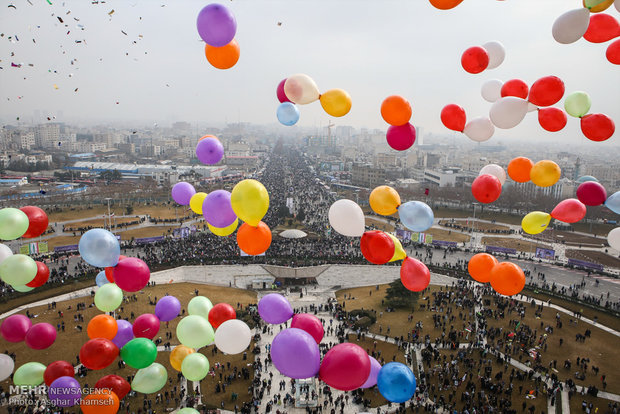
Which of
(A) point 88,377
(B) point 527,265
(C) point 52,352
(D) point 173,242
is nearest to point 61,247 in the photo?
(D) point 173,242

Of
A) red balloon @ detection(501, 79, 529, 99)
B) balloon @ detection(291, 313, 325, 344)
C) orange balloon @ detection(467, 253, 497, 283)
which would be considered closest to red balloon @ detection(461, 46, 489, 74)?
red balloon @ detection(501, 79, 529, 99)

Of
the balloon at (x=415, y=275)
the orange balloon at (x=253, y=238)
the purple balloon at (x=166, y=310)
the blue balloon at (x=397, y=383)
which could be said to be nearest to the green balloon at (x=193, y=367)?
the purple balloon at (x=166, y=310)

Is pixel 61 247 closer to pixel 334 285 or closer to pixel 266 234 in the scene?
pixel 334 285

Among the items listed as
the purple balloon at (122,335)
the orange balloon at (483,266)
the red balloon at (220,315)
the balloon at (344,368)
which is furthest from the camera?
the red balloon at (220,315)

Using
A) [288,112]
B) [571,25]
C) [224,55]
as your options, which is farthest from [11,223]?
[571,25]

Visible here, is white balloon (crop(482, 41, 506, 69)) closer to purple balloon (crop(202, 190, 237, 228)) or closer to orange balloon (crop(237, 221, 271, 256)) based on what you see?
orange balloon (crop(237, 221, 271, 256))

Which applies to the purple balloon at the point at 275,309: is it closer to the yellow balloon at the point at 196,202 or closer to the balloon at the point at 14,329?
the yellow balloon at the point at 196,202

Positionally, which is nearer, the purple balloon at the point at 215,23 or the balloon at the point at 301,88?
the purple balloon at the point at 215,23
